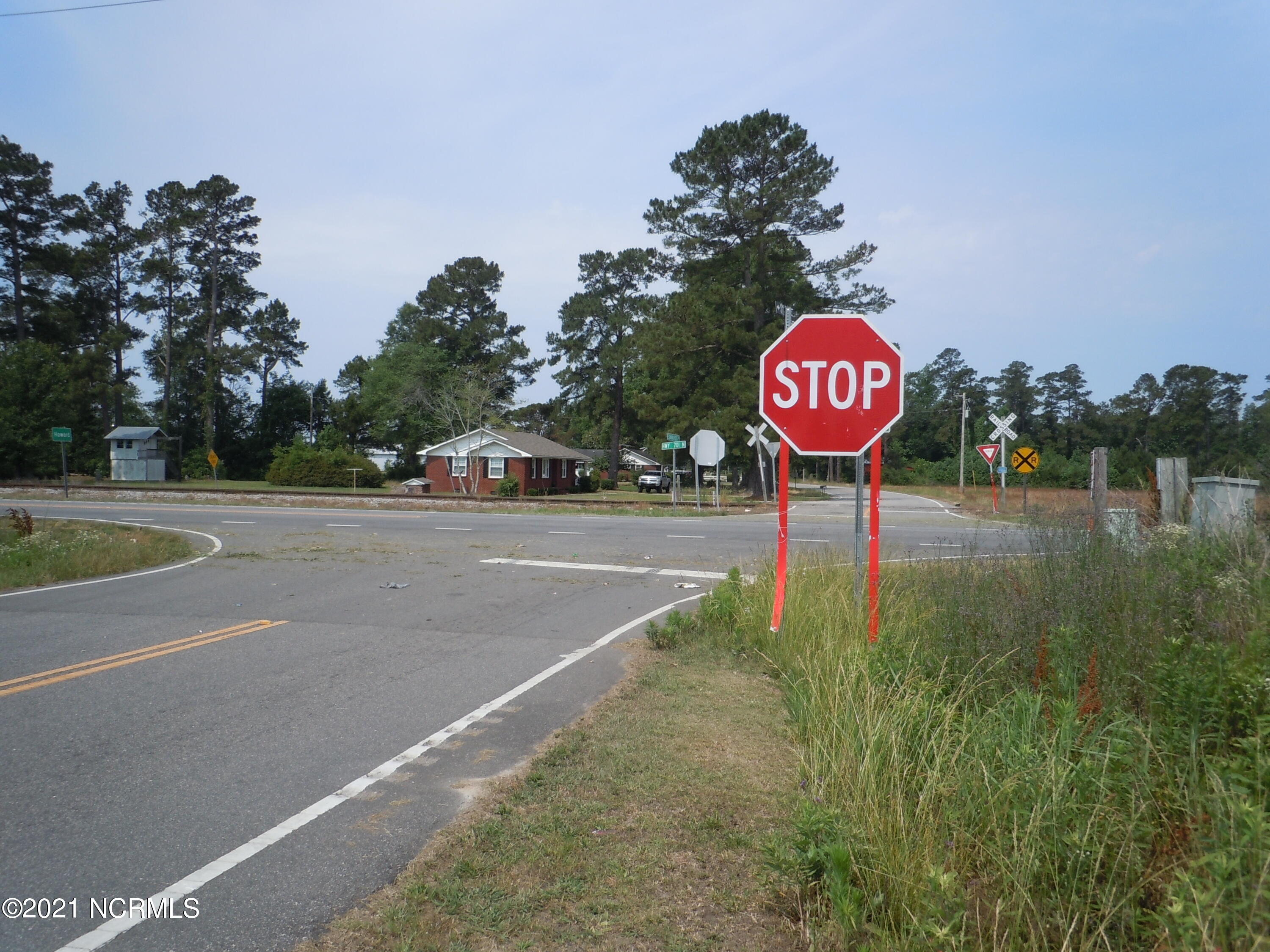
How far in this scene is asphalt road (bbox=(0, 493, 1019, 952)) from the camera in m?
3.75

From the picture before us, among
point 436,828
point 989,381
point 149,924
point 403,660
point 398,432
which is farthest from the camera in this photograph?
point 989,381

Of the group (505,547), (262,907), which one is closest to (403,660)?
(262,907)

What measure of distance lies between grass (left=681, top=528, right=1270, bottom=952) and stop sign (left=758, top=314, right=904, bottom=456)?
1709 mm

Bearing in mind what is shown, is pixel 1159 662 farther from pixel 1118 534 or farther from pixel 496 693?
pixel 496 693

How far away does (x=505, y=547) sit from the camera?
19.0 metres

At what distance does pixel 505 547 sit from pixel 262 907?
50.9ft

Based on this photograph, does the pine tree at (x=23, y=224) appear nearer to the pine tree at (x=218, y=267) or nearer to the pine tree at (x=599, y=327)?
the pine tree at (x=218, y=267)

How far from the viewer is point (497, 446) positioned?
54938mm

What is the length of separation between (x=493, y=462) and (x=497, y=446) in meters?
1.15

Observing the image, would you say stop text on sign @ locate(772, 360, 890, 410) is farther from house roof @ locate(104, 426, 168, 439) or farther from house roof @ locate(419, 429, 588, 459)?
house roof @ locate(104, 426, 168, 439)

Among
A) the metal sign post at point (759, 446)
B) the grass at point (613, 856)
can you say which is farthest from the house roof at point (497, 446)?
the grass at point (613, 856)

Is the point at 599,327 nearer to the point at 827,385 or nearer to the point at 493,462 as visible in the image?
the point at 493,462

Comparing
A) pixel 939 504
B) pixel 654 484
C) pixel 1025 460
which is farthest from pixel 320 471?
pixel 1025 460

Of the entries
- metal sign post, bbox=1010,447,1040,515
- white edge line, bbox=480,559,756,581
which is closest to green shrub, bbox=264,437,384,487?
metal sign post, bbox=1010,447,1040,515
